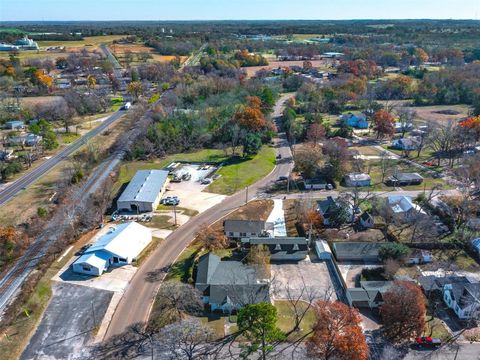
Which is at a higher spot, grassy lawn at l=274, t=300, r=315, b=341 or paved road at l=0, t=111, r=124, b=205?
paved road at l=0, t=111, r=124, b=205

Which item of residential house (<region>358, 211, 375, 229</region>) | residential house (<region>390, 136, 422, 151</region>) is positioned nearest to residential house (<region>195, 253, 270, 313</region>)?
residential house (<region>358, 211, 375, 229</region>)

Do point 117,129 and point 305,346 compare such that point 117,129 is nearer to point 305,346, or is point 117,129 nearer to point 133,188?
point 133,188

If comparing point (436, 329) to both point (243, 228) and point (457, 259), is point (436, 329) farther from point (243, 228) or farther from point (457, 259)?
point (243, 228)

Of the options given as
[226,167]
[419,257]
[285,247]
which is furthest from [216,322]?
[226,167]

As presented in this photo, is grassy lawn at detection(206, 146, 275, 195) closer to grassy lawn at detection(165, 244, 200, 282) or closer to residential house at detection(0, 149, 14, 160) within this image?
grassy lawn at detection(165, 244, 200, 282)

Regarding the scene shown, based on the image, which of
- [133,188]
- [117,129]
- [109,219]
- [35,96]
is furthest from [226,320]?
[35,96]

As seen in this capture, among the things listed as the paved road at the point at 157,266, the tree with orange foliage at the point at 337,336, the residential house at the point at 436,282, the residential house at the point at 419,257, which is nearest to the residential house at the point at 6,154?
the paved road at the point at 157,266
